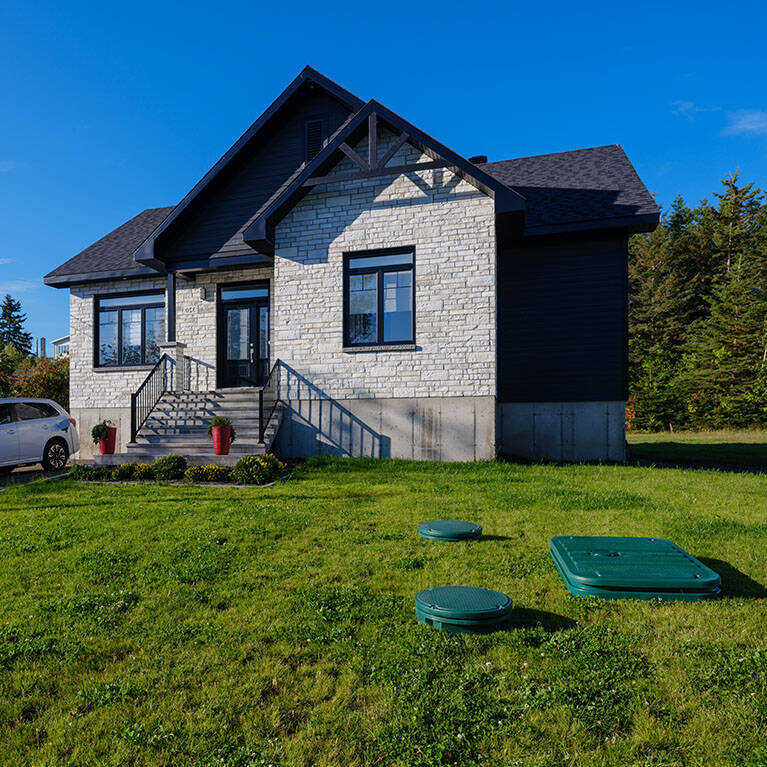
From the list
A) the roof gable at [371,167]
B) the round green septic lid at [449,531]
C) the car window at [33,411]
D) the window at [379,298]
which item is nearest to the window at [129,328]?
the car window at [33,411]

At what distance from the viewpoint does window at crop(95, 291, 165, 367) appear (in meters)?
14.5

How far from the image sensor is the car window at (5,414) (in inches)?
461

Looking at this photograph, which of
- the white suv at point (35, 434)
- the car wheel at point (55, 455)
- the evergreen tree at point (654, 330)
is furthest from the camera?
the evergreen tree at point (654, 330)

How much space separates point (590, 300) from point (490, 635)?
35.0 feet

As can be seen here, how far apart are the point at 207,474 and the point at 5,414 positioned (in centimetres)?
562

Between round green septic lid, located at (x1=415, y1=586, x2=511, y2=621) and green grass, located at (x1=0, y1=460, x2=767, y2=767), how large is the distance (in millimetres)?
130

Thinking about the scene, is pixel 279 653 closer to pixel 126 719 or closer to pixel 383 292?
pixel 126 719

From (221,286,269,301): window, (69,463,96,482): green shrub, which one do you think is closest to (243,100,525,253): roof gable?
(221,286,269,301): window

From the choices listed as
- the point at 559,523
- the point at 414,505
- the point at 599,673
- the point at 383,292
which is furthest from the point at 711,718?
the point at 383,292

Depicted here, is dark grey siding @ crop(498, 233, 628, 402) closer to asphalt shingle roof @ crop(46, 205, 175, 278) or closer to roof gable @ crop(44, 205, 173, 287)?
roof gable @ crop(44, 205, 173, 287)

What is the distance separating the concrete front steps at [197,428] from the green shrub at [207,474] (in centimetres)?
51

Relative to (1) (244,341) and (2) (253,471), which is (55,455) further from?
(2) (253,471)

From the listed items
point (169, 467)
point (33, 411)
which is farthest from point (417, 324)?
point (33, 411)

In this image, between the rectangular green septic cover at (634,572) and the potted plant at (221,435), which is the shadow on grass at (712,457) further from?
the potted plant at (221,435)
